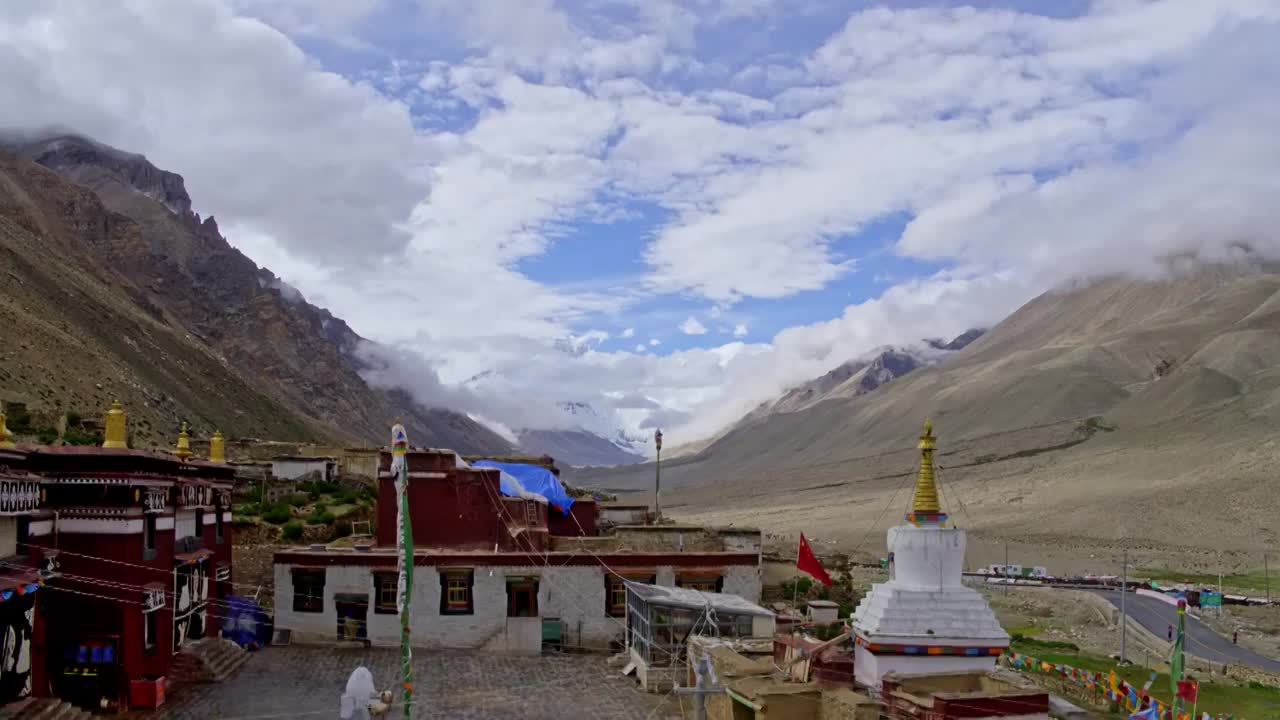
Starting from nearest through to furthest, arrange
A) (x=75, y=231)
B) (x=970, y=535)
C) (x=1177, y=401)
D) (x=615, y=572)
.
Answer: (x=615, y=572), (x=970, y=535), (x=75, y=231), (x=1177, y=401)

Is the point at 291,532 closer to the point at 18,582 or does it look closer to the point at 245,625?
the point at 245,625

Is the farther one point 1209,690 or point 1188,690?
point 1209,690

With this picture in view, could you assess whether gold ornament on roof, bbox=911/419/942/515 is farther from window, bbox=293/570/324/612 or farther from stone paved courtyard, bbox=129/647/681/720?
window, bbox=293/570/324/612

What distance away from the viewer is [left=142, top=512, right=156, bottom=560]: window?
2122cm

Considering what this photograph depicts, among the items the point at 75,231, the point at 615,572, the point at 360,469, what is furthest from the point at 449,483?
the point at 75,231

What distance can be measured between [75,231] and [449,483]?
102 meters

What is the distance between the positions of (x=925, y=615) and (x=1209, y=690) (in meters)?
18.9

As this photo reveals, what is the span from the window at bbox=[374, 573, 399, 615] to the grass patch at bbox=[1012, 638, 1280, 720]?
65.7ft

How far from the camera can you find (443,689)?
23094 millimetres

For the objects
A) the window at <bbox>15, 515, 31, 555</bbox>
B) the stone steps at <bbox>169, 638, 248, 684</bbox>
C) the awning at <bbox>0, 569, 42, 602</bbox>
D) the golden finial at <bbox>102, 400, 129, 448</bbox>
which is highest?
the golden finial at <bbox>102, 400, 129, 448</bbox>

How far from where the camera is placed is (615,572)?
90.4 feet

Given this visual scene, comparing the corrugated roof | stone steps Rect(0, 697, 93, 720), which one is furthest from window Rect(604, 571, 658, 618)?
stone steps Rect(0, 697, 93, 720)

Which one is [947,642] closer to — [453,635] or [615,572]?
[615,572]

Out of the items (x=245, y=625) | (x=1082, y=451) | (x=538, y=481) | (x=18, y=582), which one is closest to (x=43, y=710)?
(x=18, y=582)
